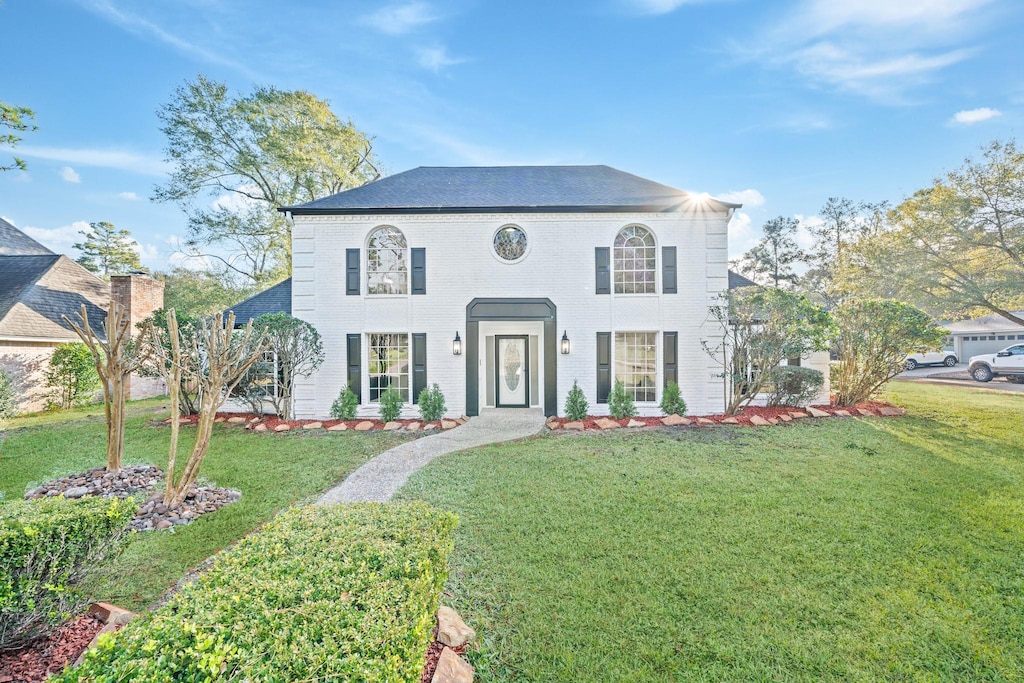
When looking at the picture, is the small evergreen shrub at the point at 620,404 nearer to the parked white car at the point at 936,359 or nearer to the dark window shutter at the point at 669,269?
the dark window shutter at the point at 669,269

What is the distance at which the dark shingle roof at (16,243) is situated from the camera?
51.3 feet

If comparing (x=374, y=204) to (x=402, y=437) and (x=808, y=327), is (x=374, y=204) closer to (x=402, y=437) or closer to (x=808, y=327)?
(x=402, y=437)

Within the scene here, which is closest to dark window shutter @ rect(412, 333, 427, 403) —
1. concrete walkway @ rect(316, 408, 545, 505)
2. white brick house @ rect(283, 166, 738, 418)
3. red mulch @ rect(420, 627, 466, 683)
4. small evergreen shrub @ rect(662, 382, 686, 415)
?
white brick house @ rect(283, 166, 738, 418)

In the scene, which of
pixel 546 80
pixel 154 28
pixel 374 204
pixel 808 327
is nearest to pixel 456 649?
pixel 808 327

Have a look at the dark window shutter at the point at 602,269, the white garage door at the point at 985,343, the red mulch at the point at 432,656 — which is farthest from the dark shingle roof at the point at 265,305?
the white garage door at the point at 985,343

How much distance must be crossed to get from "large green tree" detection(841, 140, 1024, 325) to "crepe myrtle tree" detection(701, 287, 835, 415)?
12084mm

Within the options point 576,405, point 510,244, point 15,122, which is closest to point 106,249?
point 15,122

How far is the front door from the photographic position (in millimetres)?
11156

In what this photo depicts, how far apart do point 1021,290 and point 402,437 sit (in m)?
22.0

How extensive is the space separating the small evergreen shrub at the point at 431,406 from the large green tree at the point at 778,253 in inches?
1067

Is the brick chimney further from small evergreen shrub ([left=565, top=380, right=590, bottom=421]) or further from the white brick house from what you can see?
small evergreen shrub ([left=565, top=380, right=590, bottom=421])

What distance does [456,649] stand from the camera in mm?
2617

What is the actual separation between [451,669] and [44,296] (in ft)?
62.1

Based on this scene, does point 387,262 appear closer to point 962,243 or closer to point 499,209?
point 499,209
